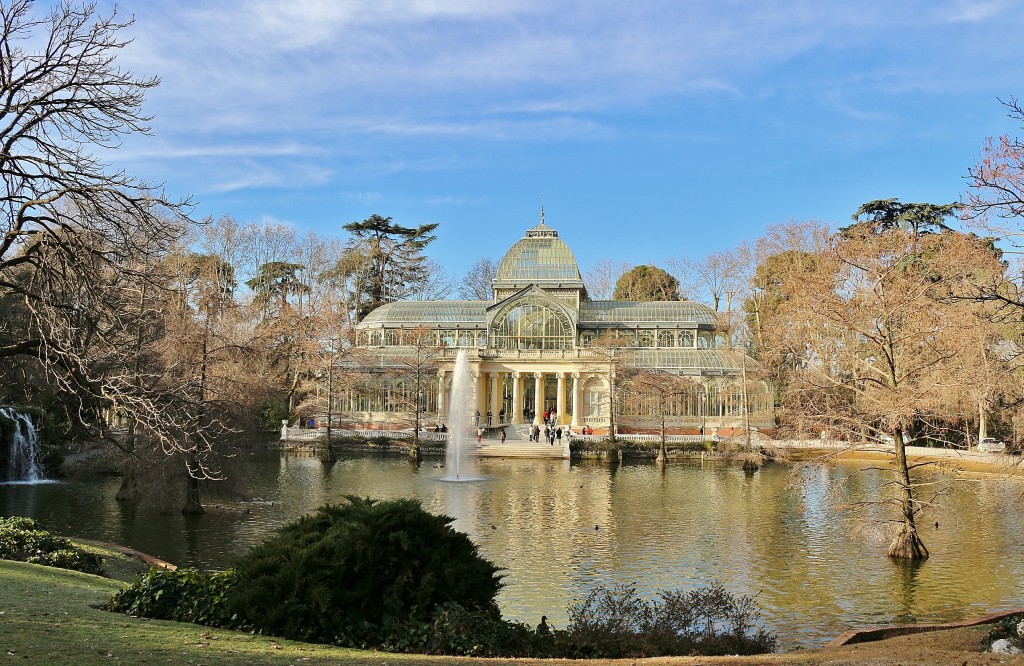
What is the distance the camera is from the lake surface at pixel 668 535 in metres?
14.0

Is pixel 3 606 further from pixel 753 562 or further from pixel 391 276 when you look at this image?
pixel 391 276

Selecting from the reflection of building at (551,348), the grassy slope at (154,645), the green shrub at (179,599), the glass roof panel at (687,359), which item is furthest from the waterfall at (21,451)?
the glass roof panel at (687,359)

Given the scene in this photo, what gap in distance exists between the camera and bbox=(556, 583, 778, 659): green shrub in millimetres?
9352

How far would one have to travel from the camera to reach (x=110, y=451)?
23.5m

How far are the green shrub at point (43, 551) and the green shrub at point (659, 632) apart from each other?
776 cm

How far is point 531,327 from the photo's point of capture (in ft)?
183

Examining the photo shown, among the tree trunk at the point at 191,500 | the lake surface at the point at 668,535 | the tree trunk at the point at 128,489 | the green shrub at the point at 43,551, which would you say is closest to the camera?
the green shrub at the point at 43,551

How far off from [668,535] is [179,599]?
13.3 m

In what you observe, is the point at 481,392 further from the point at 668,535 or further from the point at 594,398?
the point at 668,535

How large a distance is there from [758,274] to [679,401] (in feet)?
33.2

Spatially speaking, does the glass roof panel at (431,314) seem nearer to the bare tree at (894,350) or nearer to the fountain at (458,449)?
the fountain at (458,449)

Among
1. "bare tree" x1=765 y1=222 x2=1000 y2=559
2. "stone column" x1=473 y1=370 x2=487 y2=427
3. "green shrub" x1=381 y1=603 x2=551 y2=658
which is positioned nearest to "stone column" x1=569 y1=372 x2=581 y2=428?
"stone column" x1=473 y1=370 x2=487 y2=427

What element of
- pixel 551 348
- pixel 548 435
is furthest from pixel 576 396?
pixel 548 435

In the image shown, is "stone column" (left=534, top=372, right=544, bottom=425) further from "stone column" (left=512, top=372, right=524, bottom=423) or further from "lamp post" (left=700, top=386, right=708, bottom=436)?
"lamp post" (left=700, top=386, right=708, bottom=436)
